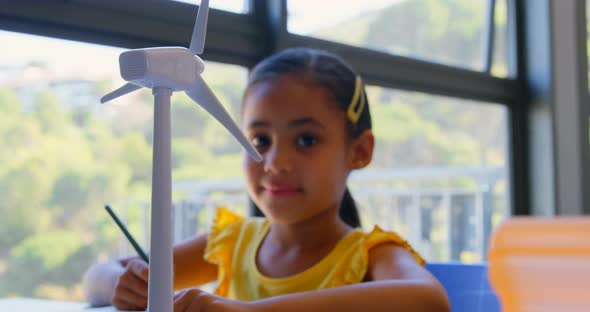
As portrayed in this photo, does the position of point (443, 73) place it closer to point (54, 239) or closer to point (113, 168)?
point (113, 168)

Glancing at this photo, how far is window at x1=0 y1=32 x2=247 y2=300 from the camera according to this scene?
197cm

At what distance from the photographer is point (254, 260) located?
1.14 meters

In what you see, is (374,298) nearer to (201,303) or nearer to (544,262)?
(201,303)

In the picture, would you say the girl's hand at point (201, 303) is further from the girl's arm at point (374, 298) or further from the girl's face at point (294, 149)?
the girl's face at point (294, 149)

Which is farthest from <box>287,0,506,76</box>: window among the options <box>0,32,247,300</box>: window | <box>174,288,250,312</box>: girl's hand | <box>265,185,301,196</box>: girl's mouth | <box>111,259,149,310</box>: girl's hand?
Result: <box>174,288,250,312</box>: girl's hand

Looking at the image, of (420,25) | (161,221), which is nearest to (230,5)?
(161,221)

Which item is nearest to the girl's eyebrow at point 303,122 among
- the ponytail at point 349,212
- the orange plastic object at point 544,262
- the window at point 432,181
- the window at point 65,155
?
the ponytail at point 349,212

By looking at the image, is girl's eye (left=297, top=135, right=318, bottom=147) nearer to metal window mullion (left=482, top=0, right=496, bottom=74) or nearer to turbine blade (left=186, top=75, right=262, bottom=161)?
turbine blade (left=186, top=75, right=262, bottom=161)

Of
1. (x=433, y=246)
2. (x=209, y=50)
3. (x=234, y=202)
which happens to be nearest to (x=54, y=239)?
(x=234, y=202)

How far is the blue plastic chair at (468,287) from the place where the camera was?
106cm

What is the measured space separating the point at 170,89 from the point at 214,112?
0.17 ft

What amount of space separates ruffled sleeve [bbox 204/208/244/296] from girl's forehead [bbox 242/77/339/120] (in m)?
0.23

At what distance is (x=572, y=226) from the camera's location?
0.34 m

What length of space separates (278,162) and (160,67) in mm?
461
